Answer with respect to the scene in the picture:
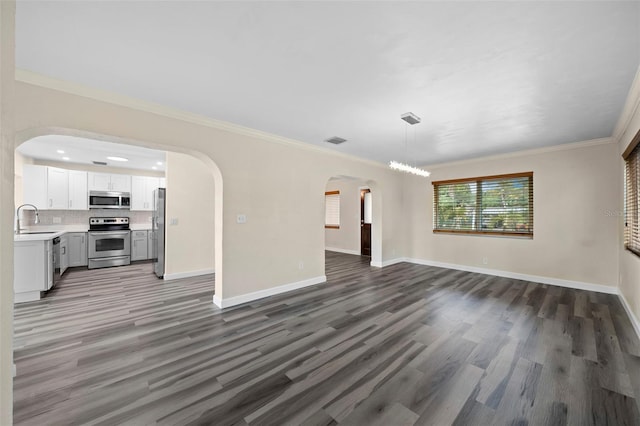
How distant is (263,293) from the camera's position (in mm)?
4039

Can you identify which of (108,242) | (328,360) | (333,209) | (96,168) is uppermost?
(96,168)

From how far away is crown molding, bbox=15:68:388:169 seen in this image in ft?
7.72

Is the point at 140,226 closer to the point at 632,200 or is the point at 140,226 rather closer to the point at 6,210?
the point at 6,210

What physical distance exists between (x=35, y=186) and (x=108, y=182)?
1302 mm

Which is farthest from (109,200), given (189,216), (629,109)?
(629,109)

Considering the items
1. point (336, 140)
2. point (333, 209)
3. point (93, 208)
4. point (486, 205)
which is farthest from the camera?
point (333, 209)

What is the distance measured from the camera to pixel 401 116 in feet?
10.7

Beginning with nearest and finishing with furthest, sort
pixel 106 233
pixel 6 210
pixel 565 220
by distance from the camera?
pixel 6 210 → pixel 565 220 → pixel 106 233

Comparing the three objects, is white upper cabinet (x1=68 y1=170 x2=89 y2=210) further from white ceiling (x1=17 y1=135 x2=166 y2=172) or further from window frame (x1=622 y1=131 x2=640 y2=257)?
window frame (x1=622 y1=131 x2=640 y2=257)

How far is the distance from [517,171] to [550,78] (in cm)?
342

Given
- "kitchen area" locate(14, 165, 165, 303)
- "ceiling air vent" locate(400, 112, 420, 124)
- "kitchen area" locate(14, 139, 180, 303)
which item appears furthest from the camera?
"kitchen area" locate(14, 165, 165, 303)

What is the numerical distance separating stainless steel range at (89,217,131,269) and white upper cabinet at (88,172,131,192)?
802 millimetres

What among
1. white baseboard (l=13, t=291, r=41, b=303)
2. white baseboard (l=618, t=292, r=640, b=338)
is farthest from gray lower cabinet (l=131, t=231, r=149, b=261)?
white baseboard (l=618, t=292, r=640, b=338)

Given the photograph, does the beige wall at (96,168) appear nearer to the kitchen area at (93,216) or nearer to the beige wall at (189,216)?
the kitchen area at (93,216)
